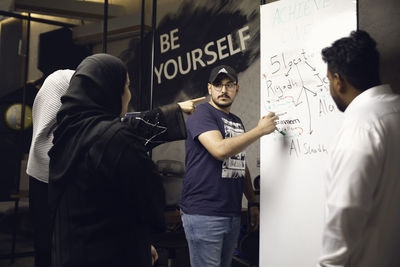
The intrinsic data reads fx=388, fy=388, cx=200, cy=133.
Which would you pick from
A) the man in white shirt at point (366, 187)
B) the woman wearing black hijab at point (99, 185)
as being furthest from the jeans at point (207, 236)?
the man in white shirt at point (366, 187)

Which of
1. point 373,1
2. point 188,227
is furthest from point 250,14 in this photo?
point 188,227

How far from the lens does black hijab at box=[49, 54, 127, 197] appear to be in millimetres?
1147

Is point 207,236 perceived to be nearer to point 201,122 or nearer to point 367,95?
point 201,122

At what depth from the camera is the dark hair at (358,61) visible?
122cm

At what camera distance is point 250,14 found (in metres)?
3.90

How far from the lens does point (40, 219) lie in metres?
1.58

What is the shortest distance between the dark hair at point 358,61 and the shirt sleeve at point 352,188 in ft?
0.64

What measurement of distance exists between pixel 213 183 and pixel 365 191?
919 millimetres

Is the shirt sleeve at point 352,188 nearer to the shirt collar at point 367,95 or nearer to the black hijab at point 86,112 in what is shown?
the shirt collar at point 367,95

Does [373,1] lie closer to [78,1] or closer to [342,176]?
[342,176]

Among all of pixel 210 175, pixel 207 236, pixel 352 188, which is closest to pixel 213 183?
pixel 210 175

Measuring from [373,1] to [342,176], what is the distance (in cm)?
155

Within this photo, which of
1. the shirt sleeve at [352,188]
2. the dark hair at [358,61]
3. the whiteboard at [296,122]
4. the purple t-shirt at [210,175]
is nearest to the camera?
the shirt sleeve at [352,188]

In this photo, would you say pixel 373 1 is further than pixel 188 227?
Yes
